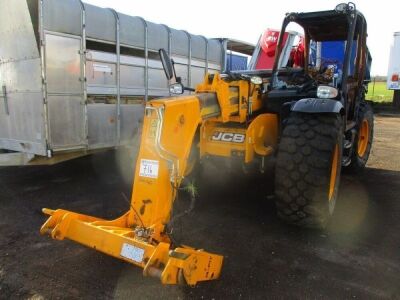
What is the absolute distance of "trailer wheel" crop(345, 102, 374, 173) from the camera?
639 centimetres

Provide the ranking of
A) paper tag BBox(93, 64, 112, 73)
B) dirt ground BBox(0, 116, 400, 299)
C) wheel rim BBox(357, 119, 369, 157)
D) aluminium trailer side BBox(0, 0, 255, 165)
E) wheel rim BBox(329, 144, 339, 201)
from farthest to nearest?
wheel rim BBox(357, 119, 369, 157), paper tag BBox(93, 64, 112, 73), aluminium trailer side BBox(0, 0, 255, 165), wheel rim BBox(329, 144, 339, 201), dirt ground BBox(0, 116, 400, 299)

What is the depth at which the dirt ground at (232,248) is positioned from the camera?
3.04 m

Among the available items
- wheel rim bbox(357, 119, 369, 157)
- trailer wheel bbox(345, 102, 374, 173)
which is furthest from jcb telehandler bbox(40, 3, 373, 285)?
wheel rim bbox(357, 119, 369, 157)

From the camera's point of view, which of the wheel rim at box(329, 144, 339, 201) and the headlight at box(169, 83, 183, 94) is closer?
the wheel rim at box(329, 144, 339, 201)

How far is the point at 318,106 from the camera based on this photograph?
393 cm

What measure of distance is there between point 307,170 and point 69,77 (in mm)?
3639

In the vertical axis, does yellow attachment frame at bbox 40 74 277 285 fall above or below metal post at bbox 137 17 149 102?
below

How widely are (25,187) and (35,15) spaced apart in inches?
99.8

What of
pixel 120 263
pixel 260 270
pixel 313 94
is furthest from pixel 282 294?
pixel 313 94

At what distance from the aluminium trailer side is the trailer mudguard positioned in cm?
326

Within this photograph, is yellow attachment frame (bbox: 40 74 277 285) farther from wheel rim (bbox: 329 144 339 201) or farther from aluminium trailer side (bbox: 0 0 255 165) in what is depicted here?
aluminium trailer side (bbox: 0 0 255 165)

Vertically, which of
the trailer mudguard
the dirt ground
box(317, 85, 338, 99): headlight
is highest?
box(317, 85, 338, 99): headlight

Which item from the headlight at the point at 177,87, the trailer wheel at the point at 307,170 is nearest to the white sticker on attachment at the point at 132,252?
the trailer wheel at the point at 307,170

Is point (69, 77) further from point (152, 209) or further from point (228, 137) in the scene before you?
point (152, 209)
